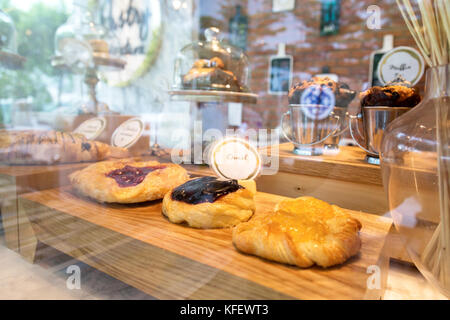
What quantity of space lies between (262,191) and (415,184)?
485 mm

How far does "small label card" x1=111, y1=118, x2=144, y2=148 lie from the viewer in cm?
119

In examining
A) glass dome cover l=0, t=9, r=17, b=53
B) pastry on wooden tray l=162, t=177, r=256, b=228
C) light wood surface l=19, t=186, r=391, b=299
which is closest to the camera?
light wood surface l=19, t=186, r=391, b=299

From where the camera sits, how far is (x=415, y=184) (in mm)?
613

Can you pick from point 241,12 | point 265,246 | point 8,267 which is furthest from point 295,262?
point 241,12

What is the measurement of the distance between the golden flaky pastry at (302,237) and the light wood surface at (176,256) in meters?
0.02

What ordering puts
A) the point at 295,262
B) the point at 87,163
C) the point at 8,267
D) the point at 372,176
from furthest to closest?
the point at 87,163 → the point at 372,176 → the point at 8,267 → the point at 295,262

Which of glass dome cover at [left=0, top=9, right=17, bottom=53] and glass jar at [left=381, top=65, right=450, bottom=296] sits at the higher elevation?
glass dome cover at [left=0, top=9, right=17, bottom=53]

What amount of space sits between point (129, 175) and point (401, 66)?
0.97 m

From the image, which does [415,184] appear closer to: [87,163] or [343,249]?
[343,249]

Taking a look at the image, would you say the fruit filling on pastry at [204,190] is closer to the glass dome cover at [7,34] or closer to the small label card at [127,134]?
the small label card at [127,134]

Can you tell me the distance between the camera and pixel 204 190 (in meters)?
0.76

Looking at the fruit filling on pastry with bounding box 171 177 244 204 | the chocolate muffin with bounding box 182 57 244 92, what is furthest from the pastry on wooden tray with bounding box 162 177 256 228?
the chocolate muffin with bounding box 182 57 244 92

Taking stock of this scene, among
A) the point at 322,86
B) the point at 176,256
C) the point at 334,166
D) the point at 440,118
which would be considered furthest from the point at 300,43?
the point at 176,256

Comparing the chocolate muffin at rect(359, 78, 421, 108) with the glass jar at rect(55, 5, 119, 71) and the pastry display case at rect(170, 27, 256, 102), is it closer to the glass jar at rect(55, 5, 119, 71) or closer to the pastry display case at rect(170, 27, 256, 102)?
the pastry display case at rect(170, 27, 256, 102)
